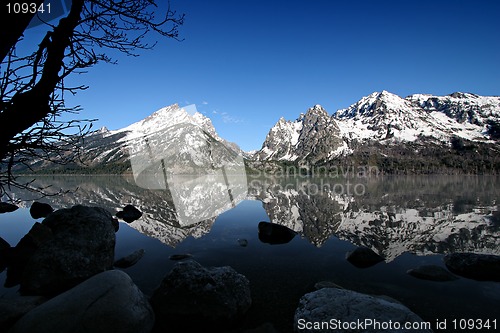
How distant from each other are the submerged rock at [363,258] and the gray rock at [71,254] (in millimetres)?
14087

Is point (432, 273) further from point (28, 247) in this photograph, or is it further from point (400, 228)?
point (28, 247)

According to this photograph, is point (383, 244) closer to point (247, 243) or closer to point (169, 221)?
point (247, 243)

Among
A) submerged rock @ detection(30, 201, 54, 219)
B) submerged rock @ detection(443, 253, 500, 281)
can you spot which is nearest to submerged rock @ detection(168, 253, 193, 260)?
submerged rock @ detection(443, 253, 500, 281)

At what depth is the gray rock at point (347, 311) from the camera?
8.57 m

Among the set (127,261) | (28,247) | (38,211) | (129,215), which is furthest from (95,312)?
(38,211)

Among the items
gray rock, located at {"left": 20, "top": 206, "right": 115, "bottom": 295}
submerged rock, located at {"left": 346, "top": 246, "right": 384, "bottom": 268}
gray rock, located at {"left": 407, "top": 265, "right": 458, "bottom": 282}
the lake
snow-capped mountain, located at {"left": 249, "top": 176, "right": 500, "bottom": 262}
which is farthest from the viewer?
snow-capped mountain, located at {"left": 249, "top": 176, "right": 500, "bottom": 262}

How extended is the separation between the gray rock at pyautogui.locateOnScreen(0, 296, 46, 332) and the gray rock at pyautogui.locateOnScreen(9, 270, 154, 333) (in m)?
0.65

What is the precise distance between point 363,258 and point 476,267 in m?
5.72

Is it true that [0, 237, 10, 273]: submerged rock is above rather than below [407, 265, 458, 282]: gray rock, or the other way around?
above

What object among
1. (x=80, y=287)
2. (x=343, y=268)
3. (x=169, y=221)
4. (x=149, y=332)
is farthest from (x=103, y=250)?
(x=169, y=221)

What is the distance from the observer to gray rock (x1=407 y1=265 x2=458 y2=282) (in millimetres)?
14547

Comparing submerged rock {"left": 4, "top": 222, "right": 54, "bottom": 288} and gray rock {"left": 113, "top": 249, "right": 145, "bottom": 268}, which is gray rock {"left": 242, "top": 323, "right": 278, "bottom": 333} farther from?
submerged rock {"left": 4, "top": 222, "right": 54, "bottom": 288}

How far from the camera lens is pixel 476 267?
49.6 feet

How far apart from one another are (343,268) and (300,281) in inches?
138
